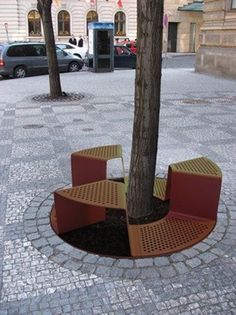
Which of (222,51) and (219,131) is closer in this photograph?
(219,131)

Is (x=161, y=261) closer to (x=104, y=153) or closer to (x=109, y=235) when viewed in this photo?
(x=109, y=235)

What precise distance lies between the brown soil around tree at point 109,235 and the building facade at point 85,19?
35423 millimetres

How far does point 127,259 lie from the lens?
347cm

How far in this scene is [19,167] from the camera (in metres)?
5.81

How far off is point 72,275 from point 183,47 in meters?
40.8

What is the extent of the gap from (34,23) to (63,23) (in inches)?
112

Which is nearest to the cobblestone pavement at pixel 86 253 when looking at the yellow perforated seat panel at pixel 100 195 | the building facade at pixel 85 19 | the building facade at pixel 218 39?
the yellow perforated seat panel at pixel 100 195

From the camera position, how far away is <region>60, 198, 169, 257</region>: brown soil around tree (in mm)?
3674

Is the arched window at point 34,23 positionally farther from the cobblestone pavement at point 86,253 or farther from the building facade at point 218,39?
the cobblestone pavement at point 86,253

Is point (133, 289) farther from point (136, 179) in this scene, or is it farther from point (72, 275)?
point (136, 179)

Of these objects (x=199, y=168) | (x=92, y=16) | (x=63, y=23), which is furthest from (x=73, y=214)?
(x=92, y=16)

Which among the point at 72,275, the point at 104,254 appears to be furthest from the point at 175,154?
the point at 72,275

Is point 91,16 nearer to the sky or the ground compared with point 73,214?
nearer to the sky

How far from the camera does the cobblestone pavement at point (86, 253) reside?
3.01m
